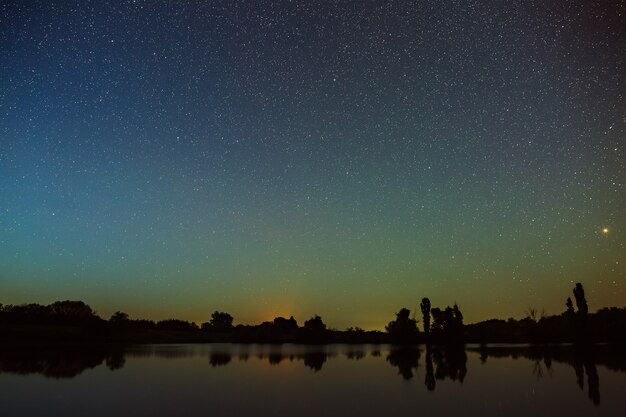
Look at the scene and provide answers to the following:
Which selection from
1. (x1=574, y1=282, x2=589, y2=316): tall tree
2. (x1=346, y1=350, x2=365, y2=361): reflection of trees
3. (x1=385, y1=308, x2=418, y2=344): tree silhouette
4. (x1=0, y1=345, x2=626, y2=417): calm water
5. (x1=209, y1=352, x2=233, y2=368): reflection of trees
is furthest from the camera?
(x1=385, y1=308, x2=418, y2=344): tree silhouette

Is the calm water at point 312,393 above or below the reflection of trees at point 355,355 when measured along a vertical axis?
above

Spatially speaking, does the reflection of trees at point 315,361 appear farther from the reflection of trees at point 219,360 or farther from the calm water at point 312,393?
the reflection of trees at point 219,360

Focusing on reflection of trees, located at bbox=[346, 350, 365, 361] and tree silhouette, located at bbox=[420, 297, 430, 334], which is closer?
reflection of trees, located at bbox=[346, 350, 365, 361]

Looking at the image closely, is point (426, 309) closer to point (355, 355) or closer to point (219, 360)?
point (355, 355)

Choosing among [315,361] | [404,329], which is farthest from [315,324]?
[315,361]

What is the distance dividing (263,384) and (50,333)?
8504cm

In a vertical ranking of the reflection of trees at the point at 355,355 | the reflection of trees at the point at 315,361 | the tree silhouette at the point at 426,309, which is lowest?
the reflection of trees at the point at 315,361

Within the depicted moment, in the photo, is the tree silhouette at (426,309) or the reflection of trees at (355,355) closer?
the reflection of trees at (355,355)

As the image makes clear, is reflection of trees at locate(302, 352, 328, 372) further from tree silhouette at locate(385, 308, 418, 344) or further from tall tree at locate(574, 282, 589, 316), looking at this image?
tree silhouette at locate(385, 308, 418, 344)

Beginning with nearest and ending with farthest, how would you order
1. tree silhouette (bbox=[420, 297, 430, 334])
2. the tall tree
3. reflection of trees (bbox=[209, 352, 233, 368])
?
reflection of trees (bbox=[209, 352, 233, 368]) < the tall tree < tree silhouette (bbox=[420, 297, 430, 334])

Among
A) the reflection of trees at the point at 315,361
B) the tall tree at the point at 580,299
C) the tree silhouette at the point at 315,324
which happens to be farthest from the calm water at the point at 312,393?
the tree silhouette at the point at 315,324

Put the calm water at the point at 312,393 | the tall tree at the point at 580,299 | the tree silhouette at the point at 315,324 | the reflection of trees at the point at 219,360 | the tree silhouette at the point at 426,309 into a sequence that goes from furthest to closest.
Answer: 1. the tree silhouette at the point at 315,324
2. the tree silhouette at the point at 426,309
3. the tall tree at the point at 580,299
4. the reflection of trees at the point at 219,360
5. the calm water at the point at 312,393

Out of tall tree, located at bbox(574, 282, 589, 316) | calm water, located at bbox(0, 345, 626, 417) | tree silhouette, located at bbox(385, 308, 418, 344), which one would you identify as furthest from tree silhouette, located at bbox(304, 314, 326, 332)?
calm water, located at bbox(0, 345, 626, 417)

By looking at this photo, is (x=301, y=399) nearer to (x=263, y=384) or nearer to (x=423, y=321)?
(x=263, y=384)
